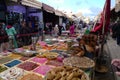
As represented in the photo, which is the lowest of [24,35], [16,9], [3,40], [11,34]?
[3,40]

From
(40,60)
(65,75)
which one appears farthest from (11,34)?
(65,75)

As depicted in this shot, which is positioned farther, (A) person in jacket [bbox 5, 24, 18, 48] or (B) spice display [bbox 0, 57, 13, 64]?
(A) person in jacket [bbox 5, 24, 18, 48]

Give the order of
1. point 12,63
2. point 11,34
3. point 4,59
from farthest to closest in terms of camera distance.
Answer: point 11,34, point 4,59, point 12,63

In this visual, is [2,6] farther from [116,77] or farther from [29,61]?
[116,77]

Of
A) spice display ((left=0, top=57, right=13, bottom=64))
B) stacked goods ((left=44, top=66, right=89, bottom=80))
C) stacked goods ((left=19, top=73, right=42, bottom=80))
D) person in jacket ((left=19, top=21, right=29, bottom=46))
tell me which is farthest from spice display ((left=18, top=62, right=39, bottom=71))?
person in jacket ((left=19, top=21, right=29, bottom=46))

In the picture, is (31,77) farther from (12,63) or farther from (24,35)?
(24,35)

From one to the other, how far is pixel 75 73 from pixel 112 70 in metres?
3.28

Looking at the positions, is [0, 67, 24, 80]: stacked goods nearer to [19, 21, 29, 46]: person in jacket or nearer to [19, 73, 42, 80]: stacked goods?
[19, 73, 42, 80]: stacked goods

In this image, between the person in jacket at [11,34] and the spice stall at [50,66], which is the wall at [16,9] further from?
the spice stall at [50,66]

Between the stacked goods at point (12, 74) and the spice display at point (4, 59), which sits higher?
the spice display at point (4, 59)

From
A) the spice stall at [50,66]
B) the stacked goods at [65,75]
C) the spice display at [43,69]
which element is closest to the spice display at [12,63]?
the spice stall at [50,66]

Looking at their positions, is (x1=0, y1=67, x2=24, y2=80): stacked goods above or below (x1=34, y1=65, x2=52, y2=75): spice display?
above

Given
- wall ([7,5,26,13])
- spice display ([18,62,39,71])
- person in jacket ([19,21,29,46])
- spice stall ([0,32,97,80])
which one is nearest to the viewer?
spice stall ([0,32,97,80])

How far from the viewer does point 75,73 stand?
1742 millimetres
